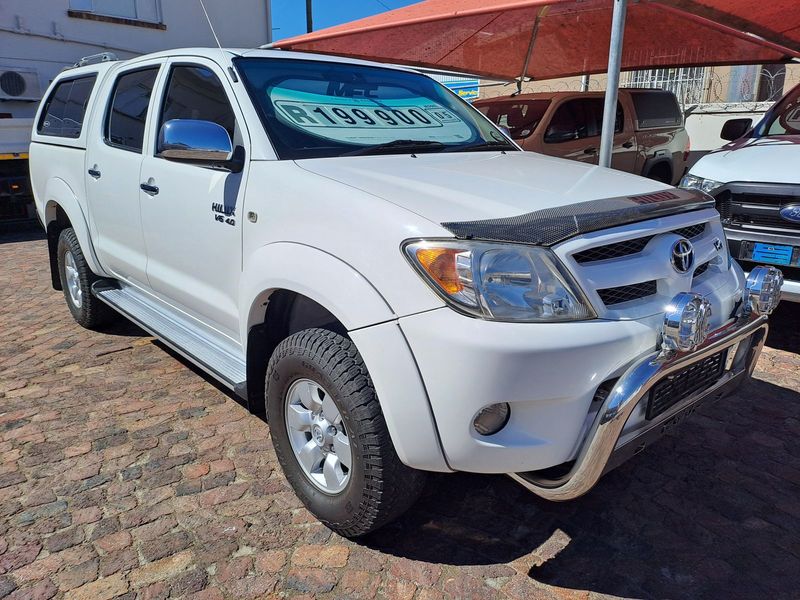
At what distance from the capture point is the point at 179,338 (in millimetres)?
3373

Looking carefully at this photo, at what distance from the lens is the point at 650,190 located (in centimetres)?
256

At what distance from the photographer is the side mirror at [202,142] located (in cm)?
272

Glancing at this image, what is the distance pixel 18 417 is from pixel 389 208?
105 inches

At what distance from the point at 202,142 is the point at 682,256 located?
1.97 meters

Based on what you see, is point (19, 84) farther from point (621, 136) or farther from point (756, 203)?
point (756, 203)

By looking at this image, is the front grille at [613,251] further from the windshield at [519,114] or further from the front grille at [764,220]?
the windshield at [519,114]

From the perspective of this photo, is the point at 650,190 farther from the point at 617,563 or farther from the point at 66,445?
the point at 66,445

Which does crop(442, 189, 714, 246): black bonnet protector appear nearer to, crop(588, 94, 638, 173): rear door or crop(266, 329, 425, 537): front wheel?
crop(266, 329, 425, 537): front wheel

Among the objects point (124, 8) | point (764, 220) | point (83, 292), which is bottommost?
point (83, 292)

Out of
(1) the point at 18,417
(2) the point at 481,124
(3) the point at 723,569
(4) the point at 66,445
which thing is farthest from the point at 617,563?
(1) the point at 18,417

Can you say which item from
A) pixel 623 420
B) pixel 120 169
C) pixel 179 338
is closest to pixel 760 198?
pixel 623 420

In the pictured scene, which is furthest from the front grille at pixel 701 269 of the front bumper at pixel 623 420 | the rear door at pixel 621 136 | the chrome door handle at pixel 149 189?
the rear door at pixel 621 136

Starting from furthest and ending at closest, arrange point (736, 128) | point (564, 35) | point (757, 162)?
point (564, 35)
point (736, 128)
point (757, 162)

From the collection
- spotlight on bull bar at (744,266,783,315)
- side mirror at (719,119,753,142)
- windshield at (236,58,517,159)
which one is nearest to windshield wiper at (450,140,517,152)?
windshield at (236,58,517,159)
